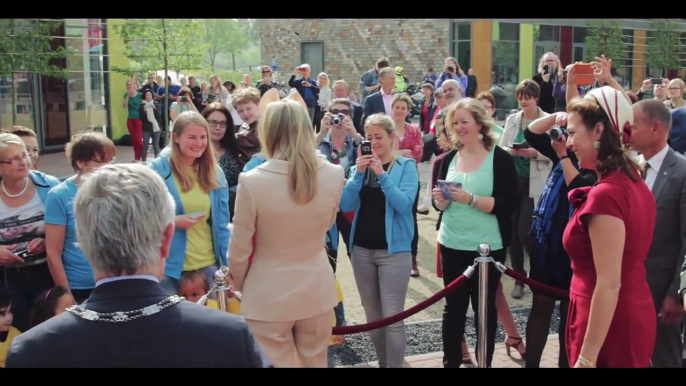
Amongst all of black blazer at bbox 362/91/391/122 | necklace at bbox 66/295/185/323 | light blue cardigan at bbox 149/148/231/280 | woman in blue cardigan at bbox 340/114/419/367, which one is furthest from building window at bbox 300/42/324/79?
necklace at bbox 66/295/185/323

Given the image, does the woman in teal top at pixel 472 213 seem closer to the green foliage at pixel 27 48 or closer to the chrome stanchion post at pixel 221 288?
the chrome stanchion post at pixel 221 288

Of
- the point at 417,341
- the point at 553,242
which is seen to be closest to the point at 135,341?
the point at 553,242

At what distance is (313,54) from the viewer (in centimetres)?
1289

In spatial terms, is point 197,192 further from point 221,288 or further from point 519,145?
point 519,145

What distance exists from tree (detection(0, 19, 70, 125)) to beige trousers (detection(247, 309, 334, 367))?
47.6 feet

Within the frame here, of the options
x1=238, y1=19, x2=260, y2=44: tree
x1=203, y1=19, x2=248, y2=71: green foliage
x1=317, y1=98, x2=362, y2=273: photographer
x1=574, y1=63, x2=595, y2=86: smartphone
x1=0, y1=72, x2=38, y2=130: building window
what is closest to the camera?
x1=238, y1=19, x2=260, y2=44: tree

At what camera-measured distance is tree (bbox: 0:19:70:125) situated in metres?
16.8

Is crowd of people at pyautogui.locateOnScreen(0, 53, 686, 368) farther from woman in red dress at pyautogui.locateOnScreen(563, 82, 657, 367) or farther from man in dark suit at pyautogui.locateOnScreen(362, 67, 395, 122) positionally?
man in dark suit at pyautogui.locateOnScreen(362, 67, 395, 122)

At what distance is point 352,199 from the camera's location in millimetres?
5328

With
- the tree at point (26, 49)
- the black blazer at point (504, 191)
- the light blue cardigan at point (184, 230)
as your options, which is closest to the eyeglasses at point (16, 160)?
the light blue cardigan at point (184, 230)

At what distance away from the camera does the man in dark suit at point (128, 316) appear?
6.47 ft

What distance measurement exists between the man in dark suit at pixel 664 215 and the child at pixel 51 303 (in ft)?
11.6

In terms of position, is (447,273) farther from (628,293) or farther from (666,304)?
(628,293)

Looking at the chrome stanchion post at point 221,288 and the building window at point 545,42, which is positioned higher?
the building window at point 545,42
